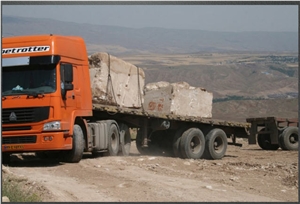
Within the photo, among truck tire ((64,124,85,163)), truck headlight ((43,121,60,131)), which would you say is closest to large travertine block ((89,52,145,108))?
truck tire ((64,124,85,163))

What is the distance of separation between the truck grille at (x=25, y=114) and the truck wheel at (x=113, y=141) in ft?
10.1

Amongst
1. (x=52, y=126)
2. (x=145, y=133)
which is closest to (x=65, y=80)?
(x=52, y=126)

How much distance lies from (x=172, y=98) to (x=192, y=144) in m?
1.70

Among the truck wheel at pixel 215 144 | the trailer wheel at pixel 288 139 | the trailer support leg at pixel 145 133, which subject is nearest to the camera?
the trailer support leg at pixel 145 133

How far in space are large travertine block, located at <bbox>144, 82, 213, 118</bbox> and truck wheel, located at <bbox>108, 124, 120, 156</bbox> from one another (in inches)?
59.5

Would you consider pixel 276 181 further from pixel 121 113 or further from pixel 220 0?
pixel 220 0

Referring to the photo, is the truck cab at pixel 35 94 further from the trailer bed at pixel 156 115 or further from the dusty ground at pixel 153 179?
the trailer bed at pixel 156 115

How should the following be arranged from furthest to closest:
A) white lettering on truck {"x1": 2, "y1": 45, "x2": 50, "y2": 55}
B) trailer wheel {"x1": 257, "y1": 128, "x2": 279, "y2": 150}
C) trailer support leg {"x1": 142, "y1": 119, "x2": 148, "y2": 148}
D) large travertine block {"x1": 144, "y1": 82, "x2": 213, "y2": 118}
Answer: trailer wheel {"x1": 257, "y1": 128, "x2": 279, "y2": 150} → large travertine block {"x1": 144, "y1": 82, "x2": 213, "y2": 118} → trailer support leg {"x1": 142, "y1": 119, "x2": 148, "y2": 148} → white lettering on truck {"x1": 2, "y1": 45, "x2": 50, "y2": 55}

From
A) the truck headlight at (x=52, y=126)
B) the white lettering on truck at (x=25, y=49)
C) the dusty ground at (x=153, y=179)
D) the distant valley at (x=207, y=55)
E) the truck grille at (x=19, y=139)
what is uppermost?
the distant valley at (x=207, y=55)

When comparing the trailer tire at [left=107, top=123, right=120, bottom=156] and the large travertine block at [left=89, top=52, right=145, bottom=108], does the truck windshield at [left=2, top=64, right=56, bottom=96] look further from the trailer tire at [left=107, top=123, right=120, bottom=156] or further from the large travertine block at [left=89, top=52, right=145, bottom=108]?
the trailer tire at [left=107, top=123, right=120, bottom=156]

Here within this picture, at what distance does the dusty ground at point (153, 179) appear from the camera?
460 inches

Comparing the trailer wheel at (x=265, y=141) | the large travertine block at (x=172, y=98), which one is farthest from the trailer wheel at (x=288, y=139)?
the large travertine block at (x=172, y=98)

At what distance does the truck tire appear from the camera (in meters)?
16.0

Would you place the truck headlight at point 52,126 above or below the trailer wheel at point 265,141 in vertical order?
above
